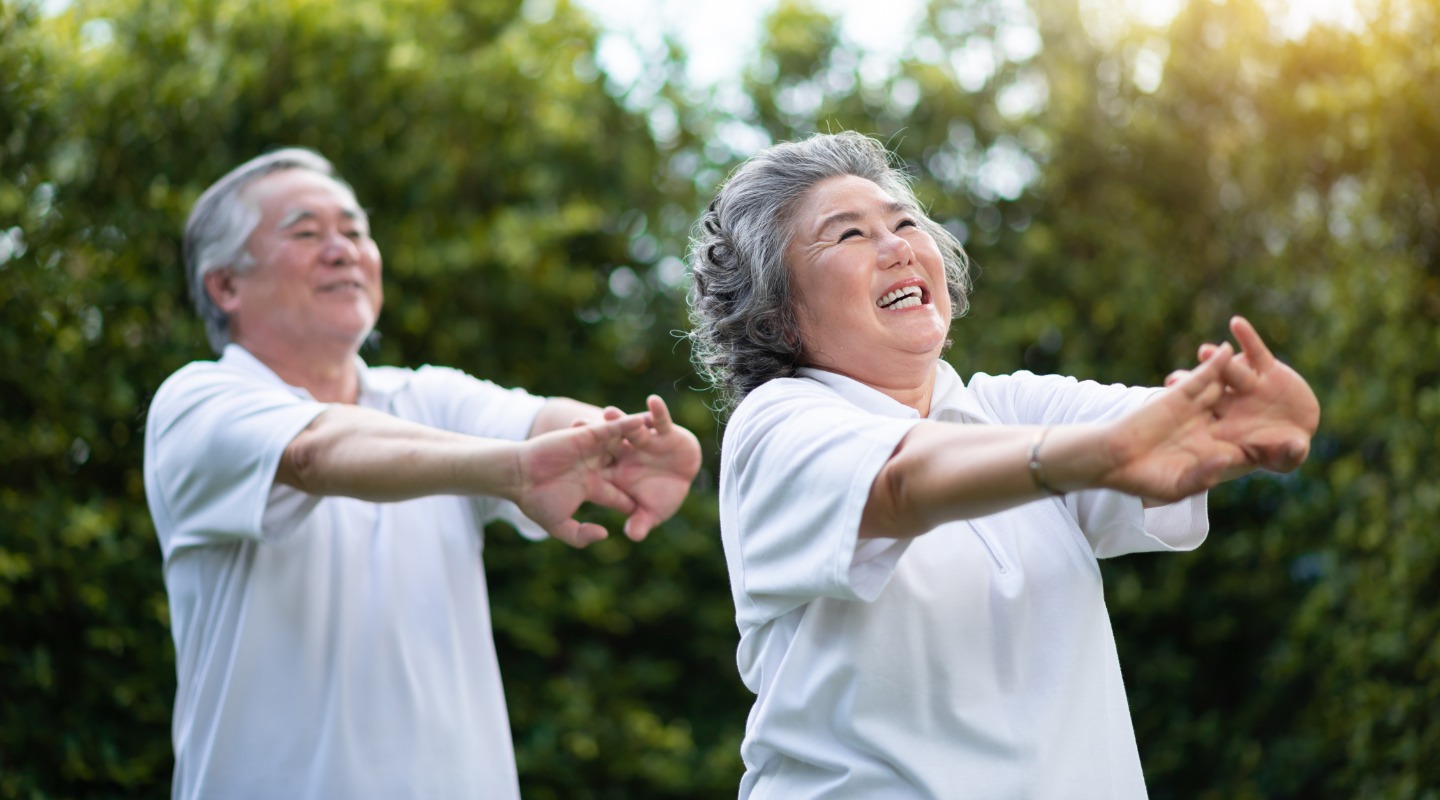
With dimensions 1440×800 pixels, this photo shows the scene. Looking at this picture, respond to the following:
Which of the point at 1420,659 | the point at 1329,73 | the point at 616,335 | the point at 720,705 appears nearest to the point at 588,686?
the point at 720,705

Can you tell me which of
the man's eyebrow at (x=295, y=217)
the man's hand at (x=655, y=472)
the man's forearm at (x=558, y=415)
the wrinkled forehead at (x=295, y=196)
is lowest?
the man's hand at (x=655, y=472)

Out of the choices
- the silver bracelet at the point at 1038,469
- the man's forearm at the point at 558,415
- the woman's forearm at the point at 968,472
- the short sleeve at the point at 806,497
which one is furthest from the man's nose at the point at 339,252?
the silver bracelet at the point at 1038,469

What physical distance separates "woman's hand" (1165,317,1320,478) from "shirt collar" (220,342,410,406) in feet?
6.56

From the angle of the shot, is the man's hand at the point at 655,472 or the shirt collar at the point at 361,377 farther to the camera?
the shirt collar at the point at 361,377

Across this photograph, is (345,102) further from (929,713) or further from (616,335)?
(929,713)

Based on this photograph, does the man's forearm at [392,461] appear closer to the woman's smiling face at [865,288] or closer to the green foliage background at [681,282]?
the woman's smiling face at [865,288]

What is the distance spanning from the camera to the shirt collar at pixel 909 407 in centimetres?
209

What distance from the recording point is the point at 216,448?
2.65 meters

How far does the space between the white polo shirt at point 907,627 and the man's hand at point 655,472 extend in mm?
439

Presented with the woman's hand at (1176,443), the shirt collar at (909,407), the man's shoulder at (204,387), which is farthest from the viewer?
the man's shoulder at (204,387)

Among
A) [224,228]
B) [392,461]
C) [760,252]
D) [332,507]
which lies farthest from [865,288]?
[224,228]

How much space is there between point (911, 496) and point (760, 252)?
2.14ft

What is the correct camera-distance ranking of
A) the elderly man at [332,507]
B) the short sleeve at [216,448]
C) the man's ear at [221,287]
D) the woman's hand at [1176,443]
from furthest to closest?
the man's ear at [221,287], the short sleeve at [216,448], the elderly man at [332,507], the woman's hand at [1176,443]

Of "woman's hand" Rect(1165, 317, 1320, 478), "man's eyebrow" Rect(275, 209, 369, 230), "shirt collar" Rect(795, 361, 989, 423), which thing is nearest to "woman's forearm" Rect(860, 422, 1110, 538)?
"woman's hand" Rect(1165, 317, 1320, 478)
